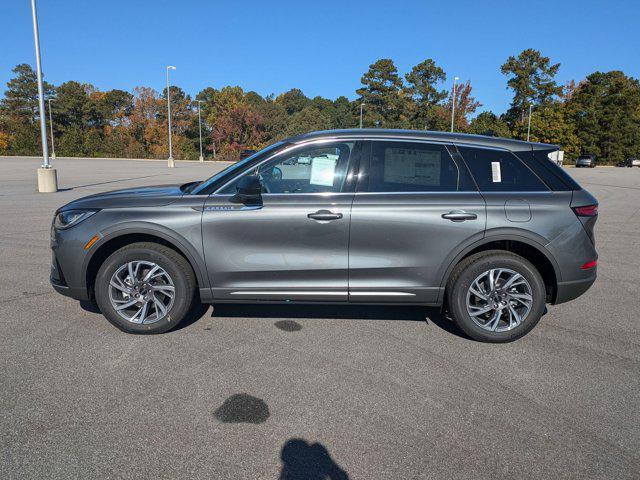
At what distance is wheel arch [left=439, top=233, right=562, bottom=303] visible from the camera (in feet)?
13.1

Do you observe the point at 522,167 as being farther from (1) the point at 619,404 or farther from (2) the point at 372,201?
(1) the point at 619,404

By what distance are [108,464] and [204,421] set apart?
1.90 feet

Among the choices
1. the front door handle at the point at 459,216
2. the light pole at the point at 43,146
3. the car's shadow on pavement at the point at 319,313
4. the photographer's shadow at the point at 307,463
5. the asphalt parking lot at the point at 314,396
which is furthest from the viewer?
the light pole at the point at 43,146

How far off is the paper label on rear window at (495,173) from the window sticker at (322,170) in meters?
1.39

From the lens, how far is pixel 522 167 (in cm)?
415

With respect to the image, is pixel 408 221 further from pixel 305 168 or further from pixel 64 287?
pixel 64 287

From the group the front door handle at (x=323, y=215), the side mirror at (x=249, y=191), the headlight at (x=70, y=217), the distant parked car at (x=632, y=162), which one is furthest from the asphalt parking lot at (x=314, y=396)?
the distant parked car at (x=632, y=162)

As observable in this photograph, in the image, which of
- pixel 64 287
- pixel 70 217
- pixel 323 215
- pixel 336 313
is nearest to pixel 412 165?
pixel 323 215

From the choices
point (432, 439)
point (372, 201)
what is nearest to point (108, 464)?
point (432, 439)

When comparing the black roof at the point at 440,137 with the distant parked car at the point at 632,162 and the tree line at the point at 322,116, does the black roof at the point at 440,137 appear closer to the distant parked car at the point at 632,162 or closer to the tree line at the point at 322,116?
the tree line at the point at 322,116

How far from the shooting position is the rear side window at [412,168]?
4102mm

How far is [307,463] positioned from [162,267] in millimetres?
2236

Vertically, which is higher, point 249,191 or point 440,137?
point 440,137

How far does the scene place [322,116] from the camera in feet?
230
